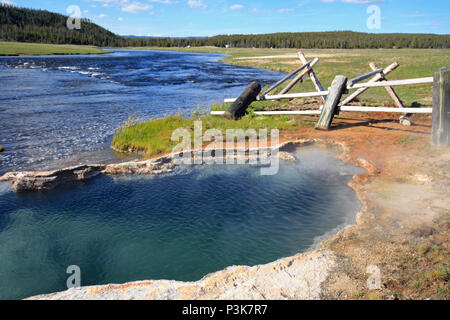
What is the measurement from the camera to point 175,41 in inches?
6511

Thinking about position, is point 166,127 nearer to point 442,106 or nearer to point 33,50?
point 442,106

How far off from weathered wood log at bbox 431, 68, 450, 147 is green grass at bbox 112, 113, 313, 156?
4.69 meters

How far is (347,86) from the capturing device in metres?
12.4

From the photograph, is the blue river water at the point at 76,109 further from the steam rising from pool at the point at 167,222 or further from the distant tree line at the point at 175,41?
the distant tree line at the point at 175,41

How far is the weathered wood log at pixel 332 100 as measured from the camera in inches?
478

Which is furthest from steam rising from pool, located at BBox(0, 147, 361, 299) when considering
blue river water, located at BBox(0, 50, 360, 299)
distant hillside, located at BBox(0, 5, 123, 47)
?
distant hillside, located at BBox(0, 5, 123, 47)

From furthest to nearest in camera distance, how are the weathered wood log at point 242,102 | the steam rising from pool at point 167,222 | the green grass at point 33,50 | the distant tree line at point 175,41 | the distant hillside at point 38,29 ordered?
1. the distant hillside at point 38,29
2. the distant tree line at point 175,41
3. the green grass at point 33,50
4. the weathered wood log at point 242,102
5. the steam rising from pool at point 167,222

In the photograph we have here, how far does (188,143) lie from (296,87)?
1254 cm

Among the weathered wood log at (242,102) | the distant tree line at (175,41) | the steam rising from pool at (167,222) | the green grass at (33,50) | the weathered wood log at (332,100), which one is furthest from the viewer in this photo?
the distant tree line at (175,41)

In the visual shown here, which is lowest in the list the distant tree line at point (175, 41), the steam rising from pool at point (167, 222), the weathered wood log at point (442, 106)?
the steam rising from pool at point (167, 222)

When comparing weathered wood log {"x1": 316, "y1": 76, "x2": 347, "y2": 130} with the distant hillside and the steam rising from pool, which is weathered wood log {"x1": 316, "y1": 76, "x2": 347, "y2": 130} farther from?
the distant hillside

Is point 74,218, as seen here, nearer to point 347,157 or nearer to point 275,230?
point 275,230

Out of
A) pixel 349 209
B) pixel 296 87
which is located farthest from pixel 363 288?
pixel 296 87

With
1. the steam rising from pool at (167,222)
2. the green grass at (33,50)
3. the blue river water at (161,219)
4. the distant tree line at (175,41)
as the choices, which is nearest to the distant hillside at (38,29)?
the distant tree line at (175,41)
